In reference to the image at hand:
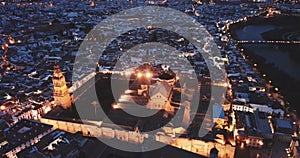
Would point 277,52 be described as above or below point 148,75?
above

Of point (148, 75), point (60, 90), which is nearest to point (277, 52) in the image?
point (148, 75)

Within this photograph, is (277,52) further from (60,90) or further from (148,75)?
(60,90)

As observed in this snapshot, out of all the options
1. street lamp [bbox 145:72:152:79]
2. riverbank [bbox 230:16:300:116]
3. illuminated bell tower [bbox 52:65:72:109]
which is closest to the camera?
illuminated bell tower [bbox 52:65:72:109]

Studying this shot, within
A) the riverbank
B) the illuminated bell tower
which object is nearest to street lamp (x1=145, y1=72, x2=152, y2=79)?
the illuminated bell tower

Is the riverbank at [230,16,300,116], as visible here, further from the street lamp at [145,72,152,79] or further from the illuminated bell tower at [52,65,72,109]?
the illuminated bell tower at [52,65,72,109]

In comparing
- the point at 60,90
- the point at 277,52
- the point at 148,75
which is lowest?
the point at 60,90

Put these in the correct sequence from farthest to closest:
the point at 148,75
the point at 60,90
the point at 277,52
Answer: the point at 277,52 < the point at 148,75 < the point at 60,90

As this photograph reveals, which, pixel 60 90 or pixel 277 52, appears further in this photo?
pixel 277 52

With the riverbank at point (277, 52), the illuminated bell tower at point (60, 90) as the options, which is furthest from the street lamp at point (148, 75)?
the riverbank at point (277, 52)

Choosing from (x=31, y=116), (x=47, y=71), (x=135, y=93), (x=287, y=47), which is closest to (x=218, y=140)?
(x=135, y=93)
